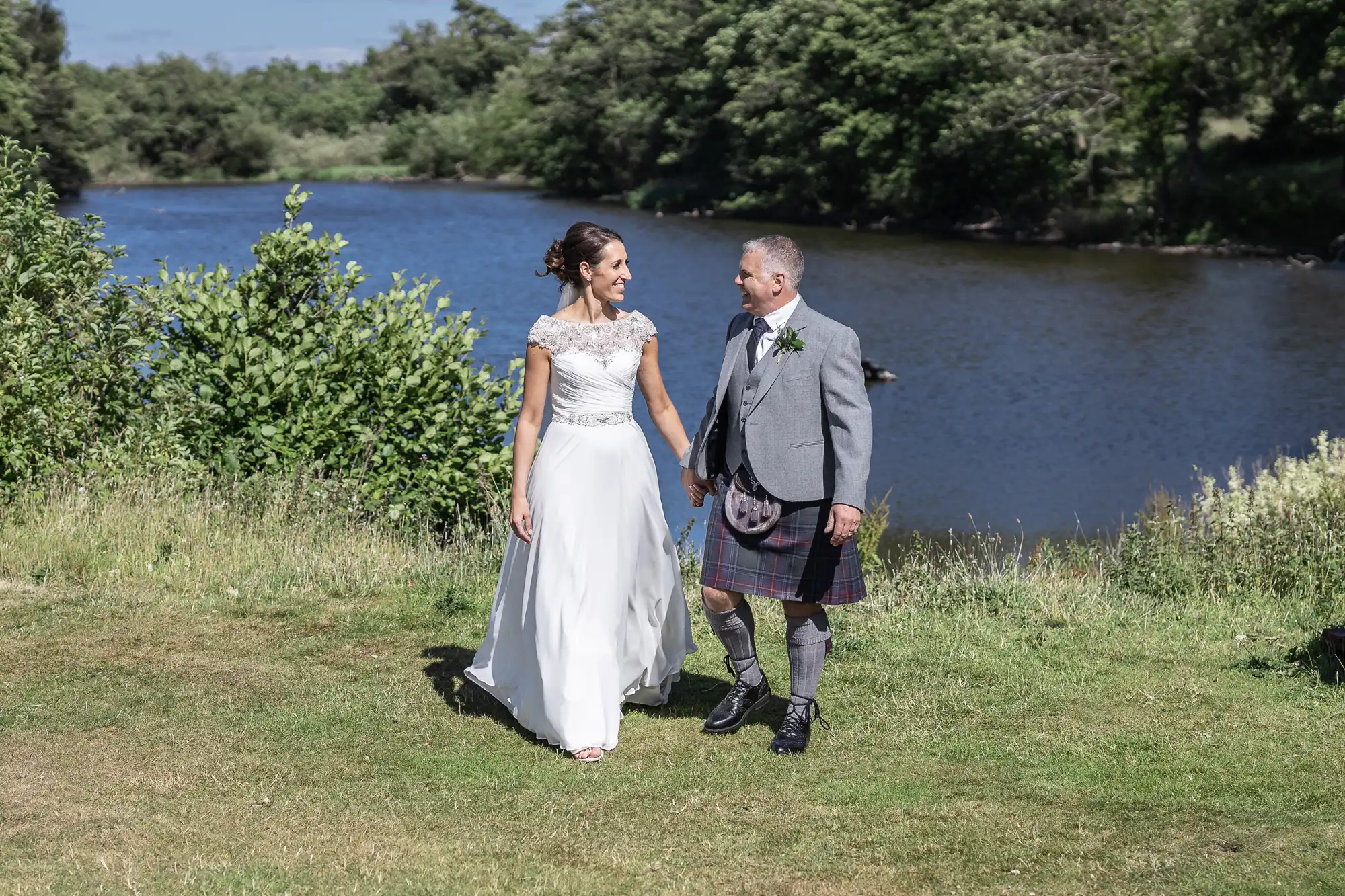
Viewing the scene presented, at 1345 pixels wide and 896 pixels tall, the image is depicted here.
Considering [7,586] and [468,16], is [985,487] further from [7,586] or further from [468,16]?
[468,16]

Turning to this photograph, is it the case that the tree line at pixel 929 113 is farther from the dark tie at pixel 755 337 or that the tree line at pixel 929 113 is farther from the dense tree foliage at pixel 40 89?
the dark tie at pixel 755 337

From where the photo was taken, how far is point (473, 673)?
6488mm

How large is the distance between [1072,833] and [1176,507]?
11460 mm

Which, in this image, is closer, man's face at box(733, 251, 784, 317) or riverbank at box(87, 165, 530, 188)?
man's face at box(733, 251, 784, 317)

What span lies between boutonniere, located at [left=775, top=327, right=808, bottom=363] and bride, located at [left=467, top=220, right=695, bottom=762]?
56 cm

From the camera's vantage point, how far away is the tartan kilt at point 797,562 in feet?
18.6

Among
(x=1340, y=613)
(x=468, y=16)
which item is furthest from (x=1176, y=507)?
(x=468, y=16)

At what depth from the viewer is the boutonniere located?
18.1 feet

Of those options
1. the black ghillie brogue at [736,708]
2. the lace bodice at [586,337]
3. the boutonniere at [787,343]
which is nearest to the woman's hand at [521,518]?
the lace bodice at [586,337]

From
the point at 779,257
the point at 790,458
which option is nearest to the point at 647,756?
the point at 790,458

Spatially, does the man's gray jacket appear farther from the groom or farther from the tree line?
the tree line

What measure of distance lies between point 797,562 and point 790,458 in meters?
0.41

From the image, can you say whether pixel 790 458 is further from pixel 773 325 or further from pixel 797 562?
pixel 773 325

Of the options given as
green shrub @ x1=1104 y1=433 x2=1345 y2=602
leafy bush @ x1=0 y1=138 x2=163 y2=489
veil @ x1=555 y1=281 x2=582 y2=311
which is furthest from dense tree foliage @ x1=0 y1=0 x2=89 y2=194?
veil @ x1=555 y1=281 x2=582 y2=311
